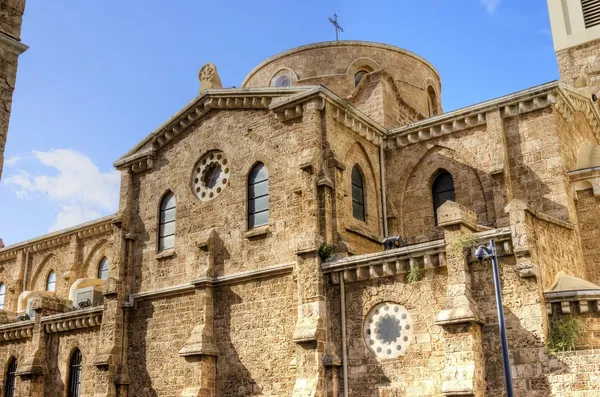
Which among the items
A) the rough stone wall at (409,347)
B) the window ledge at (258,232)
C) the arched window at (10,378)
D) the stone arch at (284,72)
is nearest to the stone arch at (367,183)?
the window ledge at (258,232)

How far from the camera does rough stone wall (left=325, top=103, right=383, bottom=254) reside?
62.6 feet

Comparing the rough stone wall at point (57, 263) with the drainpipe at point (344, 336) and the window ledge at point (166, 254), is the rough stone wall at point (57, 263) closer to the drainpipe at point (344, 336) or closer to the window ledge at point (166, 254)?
the window ledge at point (166, 254)

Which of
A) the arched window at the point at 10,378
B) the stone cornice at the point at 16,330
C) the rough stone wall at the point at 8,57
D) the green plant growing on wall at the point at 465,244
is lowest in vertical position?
the arched window at the point at 10,378

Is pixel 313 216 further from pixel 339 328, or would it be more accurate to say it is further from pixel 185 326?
pixel 185 326

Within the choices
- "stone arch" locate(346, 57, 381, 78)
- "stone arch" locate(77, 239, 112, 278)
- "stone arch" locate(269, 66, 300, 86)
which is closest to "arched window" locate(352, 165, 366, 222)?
"stone arch" locate(346, 57, 381, 78)

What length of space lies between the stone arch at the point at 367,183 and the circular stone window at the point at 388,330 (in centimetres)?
376

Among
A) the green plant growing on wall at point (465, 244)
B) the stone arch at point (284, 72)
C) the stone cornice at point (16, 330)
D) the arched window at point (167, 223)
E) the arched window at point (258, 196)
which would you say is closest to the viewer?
the green plant growing on wall at point (465, 244)

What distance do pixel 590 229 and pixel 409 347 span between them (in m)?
7.39

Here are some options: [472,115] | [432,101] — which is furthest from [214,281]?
[432,101]

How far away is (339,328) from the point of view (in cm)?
1728

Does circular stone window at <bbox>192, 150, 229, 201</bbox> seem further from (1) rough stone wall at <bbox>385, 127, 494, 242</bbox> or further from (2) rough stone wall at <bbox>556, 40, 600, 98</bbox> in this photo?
(2) rough stone wall at <bbox>556, 40, 600, 98</bbox>

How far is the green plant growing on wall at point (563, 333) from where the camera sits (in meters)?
14.1

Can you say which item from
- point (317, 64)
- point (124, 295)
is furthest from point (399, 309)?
point (317, 64)

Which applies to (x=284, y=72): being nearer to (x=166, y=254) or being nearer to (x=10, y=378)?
(x=166, y=254)
